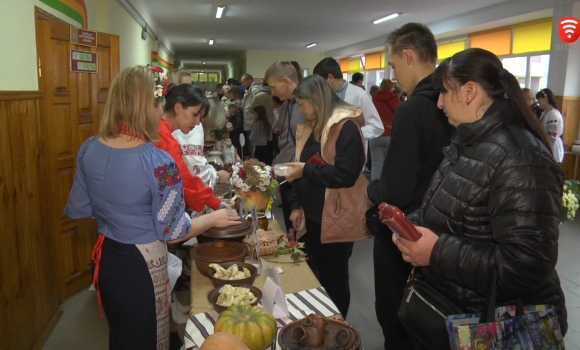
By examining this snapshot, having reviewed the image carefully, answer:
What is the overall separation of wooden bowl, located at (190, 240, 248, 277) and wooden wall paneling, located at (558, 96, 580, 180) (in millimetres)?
6536

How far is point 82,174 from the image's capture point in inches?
67.4

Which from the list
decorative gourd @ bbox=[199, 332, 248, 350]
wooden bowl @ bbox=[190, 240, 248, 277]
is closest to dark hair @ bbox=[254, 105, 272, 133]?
wooden bowl @ bbox=[190, 240, 248, 277]

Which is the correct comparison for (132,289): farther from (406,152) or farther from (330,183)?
(406,152)

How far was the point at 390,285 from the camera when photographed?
200cm

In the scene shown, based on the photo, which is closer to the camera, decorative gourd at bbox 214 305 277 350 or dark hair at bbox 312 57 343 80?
decorative gourd at bbox 214 305 277 350

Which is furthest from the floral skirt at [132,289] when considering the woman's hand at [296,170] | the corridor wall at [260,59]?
the corridor wall at [260,59]

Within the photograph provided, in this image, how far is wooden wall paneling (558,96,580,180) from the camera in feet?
22.2

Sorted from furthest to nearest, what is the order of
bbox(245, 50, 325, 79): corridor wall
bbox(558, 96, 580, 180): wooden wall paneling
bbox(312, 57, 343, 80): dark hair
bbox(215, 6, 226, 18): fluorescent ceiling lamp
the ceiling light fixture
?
bbox(245, 50, 325, 79): corridor wall, the ceiling light fixture, bbox(215, 6, 226, 18): fluorescent ceiling lamp, bbox(558, 96, 580, 180): wooden wall paneling, bbox(312, 57, 343, 80): dark hair

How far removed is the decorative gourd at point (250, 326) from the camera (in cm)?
118

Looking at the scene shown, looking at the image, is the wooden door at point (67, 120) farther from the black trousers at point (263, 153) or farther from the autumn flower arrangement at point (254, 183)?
the black trousers at point (263, 153)

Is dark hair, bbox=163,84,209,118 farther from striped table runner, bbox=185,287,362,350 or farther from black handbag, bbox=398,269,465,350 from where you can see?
black handbag, bbox=398,269,465,350

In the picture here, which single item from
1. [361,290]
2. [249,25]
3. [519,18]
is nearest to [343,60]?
[249,25]

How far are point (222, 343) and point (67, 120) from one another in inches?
108

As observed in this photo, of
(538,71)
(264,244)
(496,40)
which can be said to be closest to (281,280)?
(264,244)
